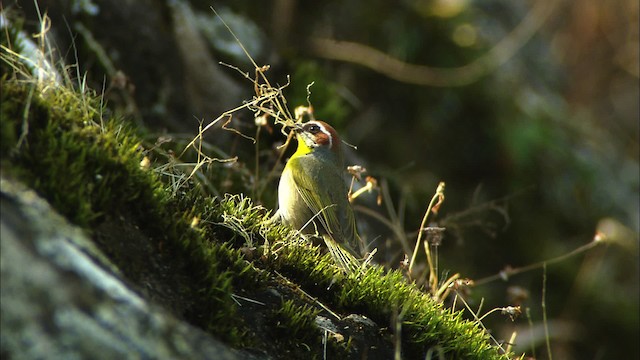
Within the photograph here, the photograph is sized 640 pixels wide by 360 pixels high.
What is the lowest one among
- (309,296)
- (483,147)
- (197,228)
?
(483,147)

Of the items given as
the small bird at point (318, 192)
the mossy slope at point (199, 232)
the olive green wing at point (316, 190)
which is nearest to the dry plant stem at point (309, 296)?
the mossy slope at point (199, 232)

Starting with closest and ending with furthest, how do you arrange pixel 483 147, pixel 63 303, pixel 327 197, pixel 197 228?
pixel 63 303 < pixel 197 228 < pixel 327 197 < pixel 483 147

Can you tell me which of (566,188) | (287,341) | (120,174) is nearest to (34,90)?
(120,174)

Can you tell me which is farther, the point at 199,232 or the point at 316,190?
the point at 316,190

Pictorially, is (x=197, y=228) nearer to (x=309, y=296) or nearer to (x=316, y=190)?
(x=309, y=296)

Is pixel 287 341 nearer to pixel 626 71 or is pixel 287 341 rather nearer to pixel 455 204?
pixel 455 204

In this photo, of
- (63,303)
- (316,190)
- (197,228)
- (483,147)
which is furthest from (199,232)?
(483,147)

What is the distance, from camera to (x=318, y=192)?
5.57 metres

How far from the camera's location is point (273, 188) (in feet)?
21.7

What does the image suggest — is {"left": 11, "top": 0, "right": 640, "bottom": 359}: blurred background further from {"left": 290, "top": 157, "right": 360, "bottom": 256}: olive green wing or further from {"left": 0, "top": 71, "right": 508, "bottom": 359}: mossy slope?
{"left": 0, "top": 71, "right": 508, "bottom": 359}: mossy slope

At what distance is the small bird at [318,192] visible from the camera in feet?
17.3

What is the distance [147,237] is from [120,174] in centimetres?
29

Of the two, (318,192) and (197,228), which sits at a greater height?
(197,228)

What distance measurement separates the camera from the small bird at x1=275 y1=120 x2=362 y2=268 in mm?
5277
